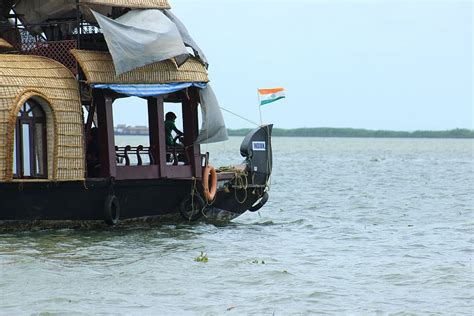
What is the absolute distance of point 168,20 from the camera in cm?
1712

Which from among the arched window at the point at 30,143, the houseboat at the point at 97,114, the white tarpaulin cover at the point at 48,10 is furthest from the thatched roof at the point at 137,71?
the white tarpaulin cover at the point at 48,10

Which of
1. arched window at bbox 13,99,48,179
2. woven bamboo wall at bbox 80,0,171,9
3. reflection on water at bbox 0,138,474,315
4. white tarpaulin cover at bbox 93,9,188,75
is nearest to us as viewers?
reflection on water at bbox 0,138,474,315

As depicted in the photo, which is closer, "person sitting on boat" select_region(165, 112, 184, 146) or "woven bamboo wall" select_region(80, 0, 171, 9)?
"woven bamboo wall" select_region(80, 0, 171, 9)

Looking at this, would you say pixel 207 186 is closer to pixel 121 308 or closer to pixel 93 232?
pixel 93 232

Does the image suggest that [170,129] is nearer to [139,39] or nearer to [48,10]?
[139,39]

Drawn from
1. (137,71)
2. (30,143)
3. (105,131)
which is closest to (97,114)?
(105,131)

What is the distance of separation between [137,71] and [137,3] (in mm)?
1241

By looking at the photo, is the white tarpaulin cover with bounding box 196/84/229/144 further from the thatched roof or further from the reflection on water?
the reflection on water

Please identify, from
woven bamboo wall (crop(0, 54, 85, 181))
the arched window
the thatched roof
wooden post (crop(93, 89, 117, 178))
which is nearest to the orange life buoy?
the thatched roof

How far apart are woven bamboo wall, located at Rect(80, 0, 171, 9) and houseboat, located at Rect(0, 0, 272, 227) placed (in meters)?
0.02

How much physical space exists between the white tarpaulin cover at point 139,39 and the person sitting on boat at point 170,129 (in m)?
1.84

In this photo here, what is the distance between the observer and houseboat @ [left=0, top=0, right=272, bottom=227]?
51.4 ft

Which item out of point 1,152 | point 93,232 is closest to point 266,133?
point 93,232

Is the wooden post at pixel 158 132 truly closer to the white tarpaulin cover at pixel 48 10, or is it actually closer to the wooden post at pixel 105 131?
the wooden post at pixel 105 131
